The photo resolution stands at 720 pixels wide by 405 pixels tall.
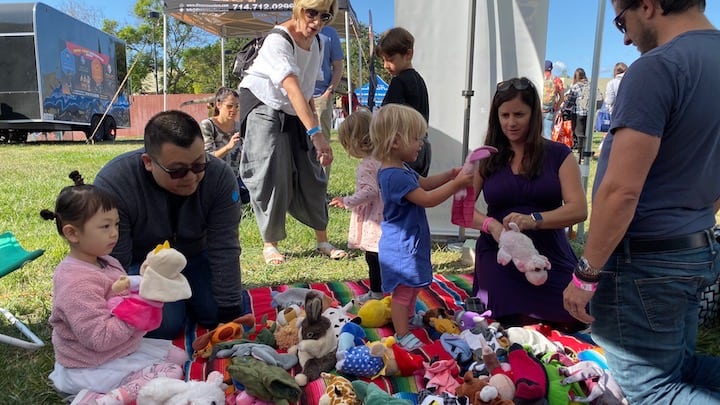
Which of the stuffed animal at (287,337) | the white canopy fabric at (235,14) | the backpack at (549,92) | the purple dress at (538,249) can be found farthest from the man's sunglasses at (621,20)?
the backpack at (549,92)

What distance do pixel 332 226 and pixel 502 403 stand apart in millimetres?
3587

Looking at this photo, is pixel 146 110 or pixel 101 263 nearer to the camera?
pixel 101 263

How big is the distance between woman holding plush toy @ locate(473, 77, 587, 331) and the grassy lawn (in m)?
0.80

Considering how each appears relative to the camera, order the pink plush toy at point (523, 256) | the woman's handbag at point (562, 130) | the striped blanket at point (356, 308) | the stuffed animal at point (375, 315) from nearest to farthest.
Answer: the striped blanket at point (356, 308)
the pink plush toy at point (523, 256)
the stuffed animal at point (375, 315)
the woman's handbag at point (562, 130)

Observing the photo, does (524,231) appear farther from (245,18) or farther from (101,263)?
(245,18)

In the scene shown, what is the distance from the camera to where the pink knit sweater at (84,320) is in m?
1.93

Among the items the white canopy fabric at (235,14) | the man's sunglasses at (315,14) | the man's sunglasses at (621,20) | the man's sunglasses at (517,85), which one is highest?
the white canopy fabric at (235,14)

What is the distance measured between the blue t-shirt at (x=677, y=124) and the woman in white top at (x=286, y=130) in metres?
2.25

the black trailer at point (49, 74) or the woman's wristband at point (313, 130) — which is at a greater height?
the black trailer at point (49, 74)

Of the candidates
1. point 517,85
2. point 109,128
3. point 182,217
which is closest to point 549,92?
point 517,85

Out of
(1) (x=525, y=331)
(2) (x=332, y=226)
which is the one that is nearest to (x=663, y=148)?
(1) (x=525, y=331)

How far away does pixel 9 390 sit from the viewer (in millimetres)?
2172

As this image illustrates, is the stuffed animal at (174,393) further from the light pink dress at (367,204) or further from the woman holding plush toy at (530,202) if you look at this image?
the woman holding plush toy at (530,202)

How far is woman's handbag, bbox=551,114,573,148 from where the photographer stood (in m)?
10.7
